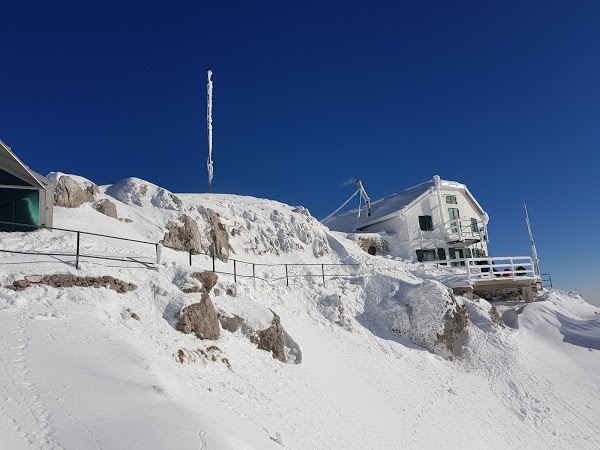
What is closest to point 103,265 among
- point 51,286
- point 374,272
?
point 51,286

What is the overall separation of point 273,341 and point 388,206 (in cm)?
3156

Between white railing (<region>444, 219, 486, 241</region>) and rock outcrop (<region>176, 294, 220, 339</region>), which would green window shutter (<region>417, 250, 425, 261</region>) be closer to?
white railing (<region>444, 219, 486, 241</region>)

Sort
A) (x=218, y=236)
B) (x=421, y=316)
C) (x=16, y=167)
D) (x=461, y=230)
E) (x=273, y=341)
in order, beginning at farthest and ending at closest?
(x=461, y=230)
(x=218, y=236)
(x=421, y=316)
(x=16, y=167)
(x=273, y=341)

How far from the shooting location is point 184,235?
24.0 metres

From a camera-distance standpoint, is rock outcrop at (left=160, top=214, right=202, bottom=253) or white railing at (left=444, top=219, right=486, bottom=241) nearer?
rock outcrop at (left=160, top=214, right=202, bottom=253)

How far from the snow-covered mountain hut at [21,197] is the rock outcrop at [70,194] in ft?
9.81

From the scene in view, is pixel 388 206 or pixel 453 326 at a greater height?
pixel 388 206

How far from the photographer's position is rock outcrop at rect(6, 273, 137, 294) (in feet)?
34.8

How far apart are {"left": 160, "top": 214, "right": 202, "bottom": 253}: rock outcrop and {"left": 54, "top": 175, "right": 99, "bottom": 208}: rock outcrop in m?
4.22

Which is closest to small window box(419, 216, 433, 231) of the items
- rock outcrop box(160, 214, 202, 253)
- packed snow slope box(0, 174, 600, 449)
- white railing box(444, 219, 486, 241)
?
white railing box(444, 219, 486, 241)

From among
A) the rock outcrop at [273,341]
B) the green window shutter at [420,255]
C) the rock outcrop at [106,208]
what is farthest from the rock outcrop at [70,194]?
the green window shutter at [420,255]

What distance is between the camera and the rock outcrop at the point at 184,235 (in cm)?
2322

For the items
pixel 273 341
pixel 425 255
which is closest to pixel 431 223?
pixel 425 255

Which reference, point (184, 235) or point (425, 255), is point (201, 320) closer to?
point (184, 235)
